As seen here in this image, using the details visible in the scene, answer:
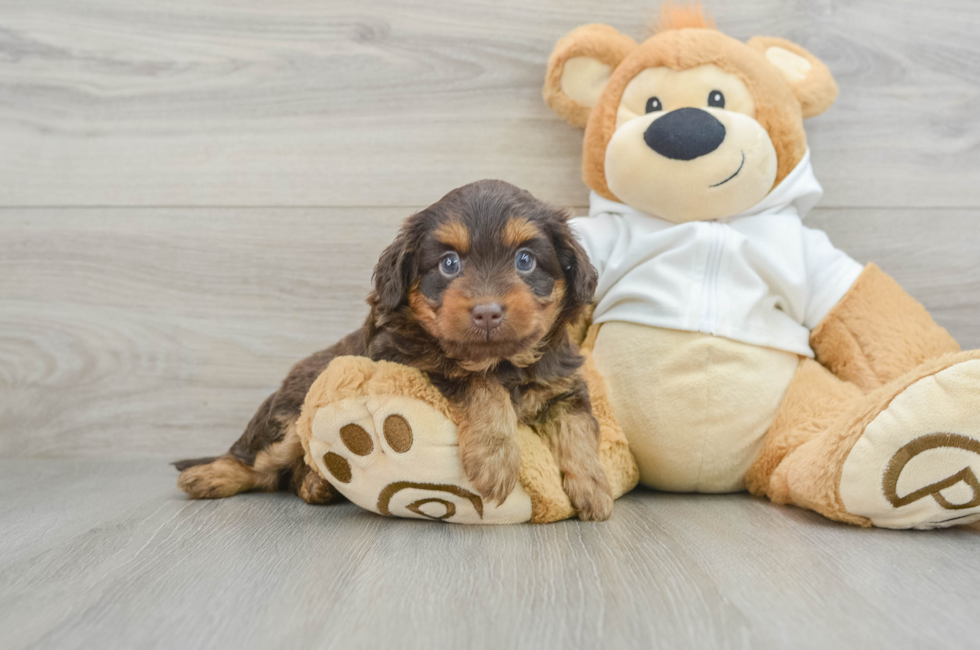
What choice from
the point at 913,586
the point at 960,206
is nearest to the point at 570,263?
the point at 913,586

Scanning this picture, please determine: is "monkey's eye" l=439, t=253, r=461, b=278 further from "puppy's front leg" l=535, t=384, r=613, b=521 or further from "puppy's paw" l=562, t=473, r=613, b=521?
"puppy's paw" l=562, t=473, r=613, b=521

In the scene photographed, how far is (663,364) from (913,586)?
2.60 feet

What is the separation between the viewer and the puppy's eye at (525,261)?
5.09 feet

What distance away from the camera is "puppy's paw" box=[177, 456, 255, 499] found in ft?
6.42

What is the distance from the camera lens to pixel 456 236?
1.52 metres

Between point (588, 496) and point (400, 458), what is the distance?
446 millimetres

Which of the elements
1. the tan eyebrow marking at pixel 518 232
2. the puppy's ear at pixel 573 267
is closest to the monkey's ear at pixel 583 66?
the puppy's ear at pixel 573 267

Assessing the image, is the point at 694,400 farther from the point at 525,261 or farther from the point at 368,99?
the point at 368,99

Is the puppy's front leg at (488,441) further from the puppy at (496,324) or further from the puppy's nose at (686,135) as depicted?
the puppy's nose at (686,135)

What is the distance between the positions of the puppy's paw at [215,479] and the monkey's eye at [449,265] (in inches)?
35.5

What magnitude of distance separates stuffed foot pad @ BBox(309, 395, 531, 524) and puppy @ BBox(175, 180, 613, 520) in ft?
0.20

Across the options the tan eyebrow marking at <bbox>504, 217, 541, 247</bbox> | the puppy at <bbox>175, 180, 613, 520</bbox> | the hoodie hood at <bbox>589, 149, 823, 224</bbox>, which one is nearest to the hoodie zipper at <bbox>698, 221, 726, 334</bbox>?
the hoodie hood at <bbox>589, 149, 823, 224</bbox>

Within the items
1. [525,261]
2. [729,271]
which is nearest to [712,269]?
[729,271]

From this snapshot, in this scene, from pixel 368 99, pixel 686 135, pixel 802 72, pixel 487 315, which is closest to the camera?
pixel 487 315
